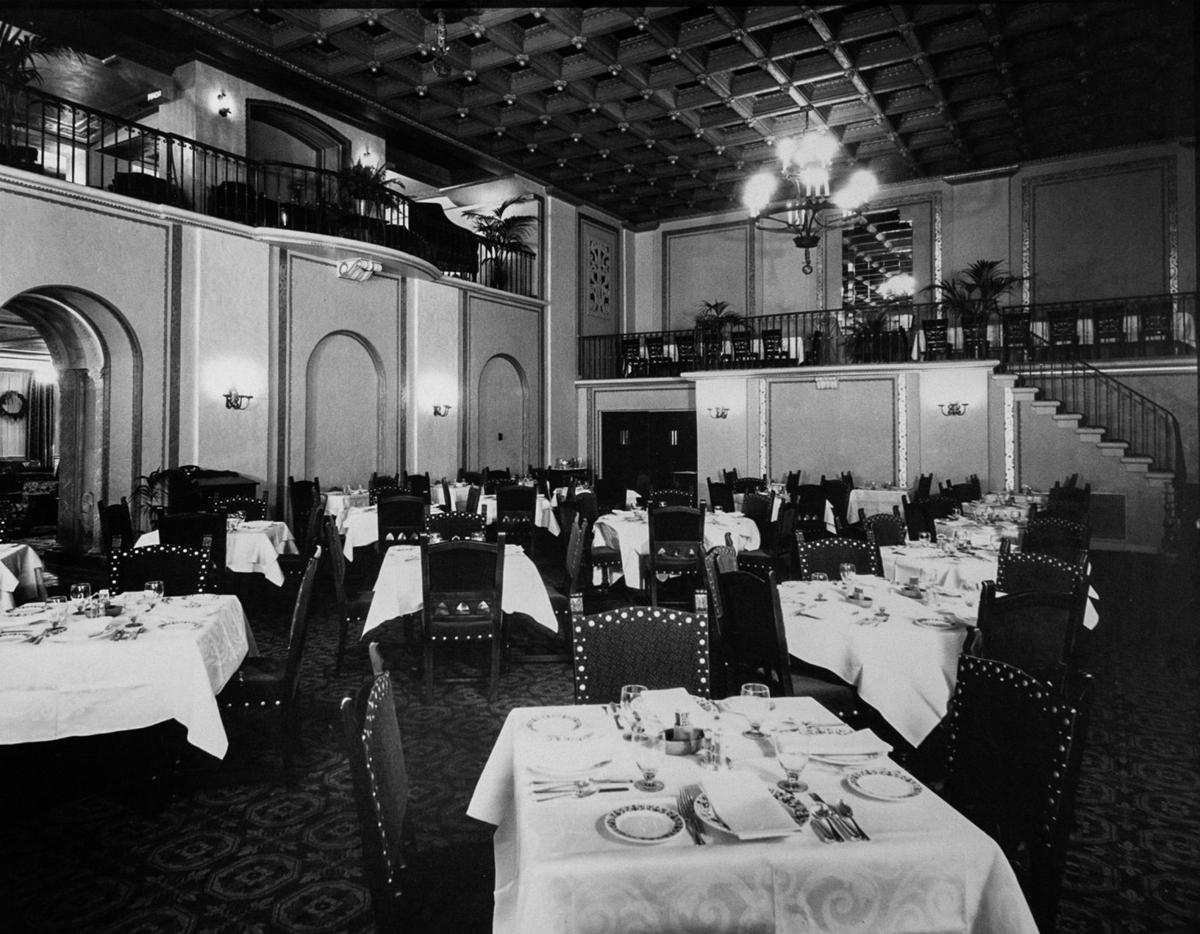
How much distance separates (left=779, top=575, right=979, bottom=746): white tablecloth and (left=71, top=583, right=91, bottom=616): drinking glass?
300 cm

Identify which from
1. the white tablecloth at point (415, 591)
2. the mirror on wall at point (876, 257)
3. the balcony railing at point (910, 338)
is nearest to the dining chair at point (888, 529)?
the white tablecloth at point (415, 591)

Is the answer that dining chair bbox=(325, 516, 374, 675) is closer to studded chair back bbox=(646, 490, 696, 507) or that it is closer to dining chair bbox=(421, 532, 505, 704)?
dining chair bbox=(421, 532, 505, 704)

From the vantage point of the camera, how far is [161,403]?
341 inches

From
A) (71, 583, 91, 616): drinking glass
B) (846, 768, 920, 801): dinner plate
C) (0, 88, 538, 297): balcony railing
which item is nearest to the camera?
(846, 768, 920, 801): dinner plate

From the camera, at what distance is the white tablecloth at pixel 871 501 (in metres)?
10.6

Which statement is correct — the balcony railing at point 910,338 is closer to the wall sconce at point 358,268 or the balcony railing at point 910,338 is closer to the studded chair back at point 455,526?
the wall sconce at point 358,268

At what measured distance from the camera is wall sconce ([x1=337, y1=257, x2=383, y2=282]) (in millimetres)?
10109

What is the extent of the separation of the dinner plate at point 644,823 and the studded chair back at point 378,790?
0.48 meters

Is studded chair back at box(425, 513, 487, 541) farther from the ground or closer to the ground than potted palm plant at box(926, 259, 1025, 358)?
closer to the ground

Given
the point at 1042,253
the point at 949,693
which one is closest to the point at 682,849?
the point at 949,693

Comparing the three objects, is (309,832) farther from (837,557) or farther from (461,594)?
(837,557)

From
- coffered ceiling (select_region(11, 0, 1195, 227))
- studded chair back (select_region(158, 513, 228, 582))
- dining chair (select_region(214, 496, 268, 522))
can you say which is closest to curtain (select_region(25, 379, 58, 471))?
coffered ceiling (select_region(11, 0, 1195, 227))

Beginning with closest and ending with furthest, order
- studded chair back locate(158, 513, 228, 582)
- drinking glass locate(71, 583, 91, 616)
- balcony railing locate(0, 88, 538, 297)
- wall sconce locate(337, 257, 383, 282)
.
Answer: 1. drinking glass locate(71, 583, 91, 616)
2. studded chair back locate(158, 513, 228, 582)
3. balcony railing locate(0, 88, 538, 297)
4. wall sconce locate(337, 257, 383, 282)

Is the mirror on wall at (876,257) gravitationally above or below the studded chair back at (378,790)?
above
